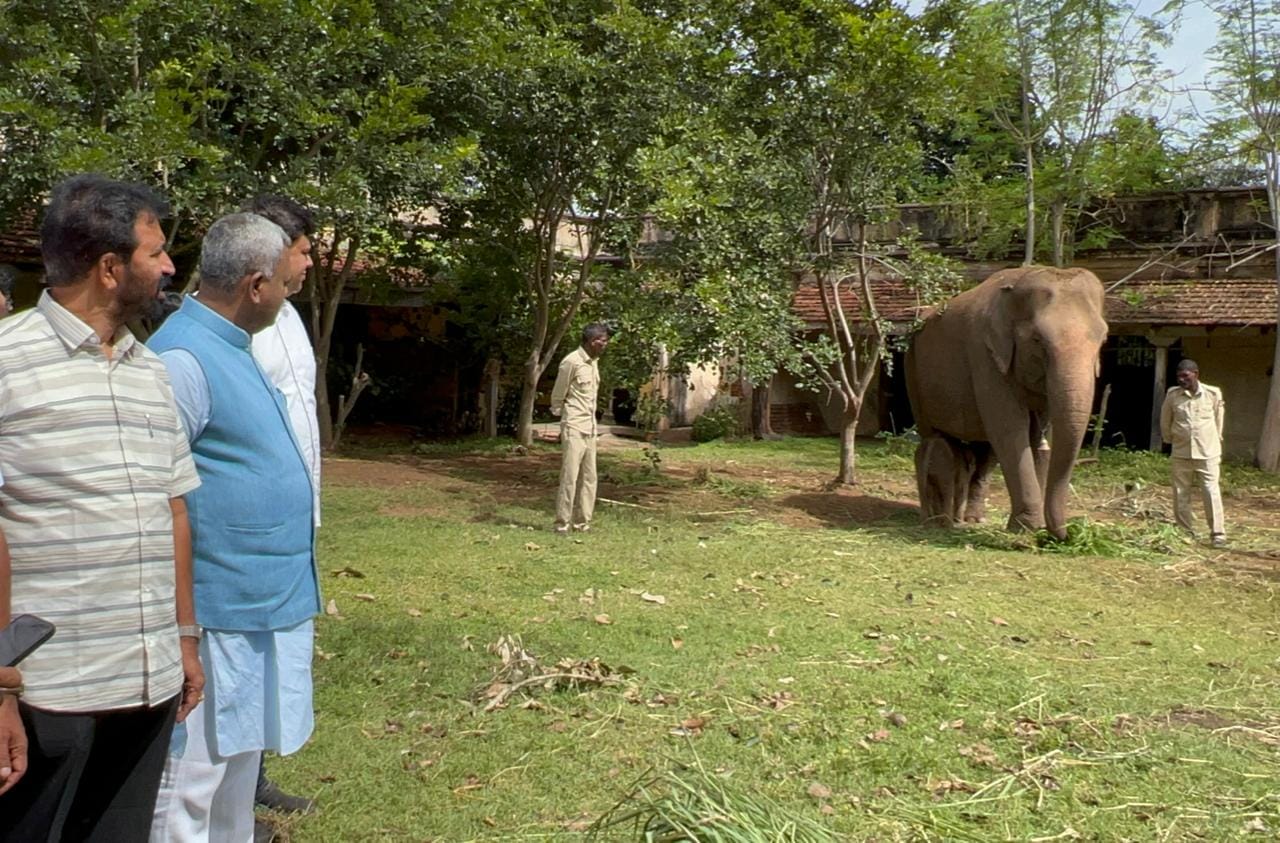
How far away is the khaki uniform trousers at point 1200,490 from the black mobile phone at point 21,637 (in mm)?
10752

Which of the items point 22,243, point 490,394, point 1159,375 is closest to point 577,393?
point 22,243

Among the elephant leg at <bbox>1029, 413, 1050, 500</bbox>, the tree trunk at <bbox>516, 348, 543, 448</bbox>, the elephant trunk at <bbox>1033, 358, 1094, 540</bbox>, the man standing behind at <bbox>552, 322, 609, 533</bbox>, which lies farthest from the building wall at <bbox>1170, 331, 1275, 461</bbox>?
the man standing behind at <bbox>552, 322, 609, 533</bbox>

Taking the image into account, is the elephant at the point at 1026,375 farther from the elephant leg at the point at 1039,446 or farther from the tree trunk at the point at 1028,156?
the tree trunk at the point at 1028,156

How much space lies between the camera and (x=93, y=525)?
7.93 feet

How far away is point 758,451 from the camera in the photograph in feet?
67.4

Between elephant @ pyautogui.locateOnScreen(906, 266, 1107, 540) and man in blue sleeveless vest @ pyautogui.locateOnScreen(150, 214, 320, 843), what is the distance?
773 cm

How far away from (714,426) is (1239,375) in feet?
31.2

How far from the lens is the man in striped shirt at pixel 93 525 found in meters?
2.36

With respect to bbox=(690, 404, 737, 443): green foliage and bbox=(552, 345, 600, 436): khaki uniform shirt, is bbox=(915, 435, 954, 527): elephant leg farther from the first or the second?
bbox=(690, 404, 737, 443): green foliage

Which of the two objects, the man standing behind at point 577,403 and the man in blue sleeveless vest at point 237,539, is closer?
the man in blue sleeveless vest at point 237,539

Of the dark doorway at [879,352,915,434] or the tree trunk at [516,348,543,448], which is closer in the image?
the tree trunk at [516,348,543,448]

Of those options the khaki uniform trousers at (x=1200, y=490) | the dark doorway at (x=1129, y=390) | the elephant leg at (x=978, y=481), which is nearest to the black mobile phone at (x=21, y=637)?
the elephant leg at (x=978, y=481)

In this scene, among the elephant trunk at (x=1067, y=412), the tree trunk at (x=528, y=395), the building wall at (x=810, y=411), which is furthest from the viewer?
the building wall at (x=810, y=411)

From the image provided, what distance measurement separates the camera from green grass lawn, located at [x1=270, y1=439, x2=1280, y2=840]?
434cm
